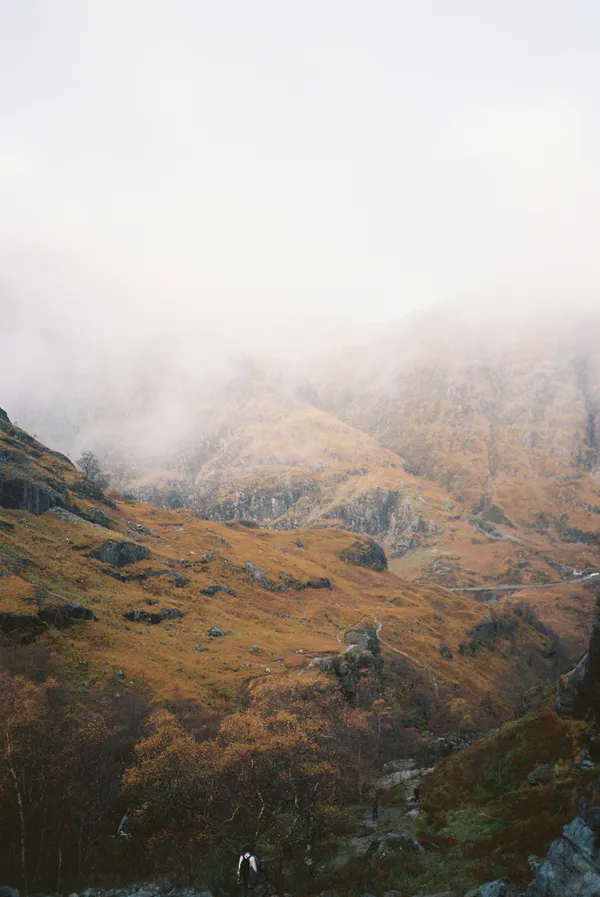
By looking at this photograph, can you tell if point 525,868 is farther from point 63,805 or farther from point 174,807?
point 63,805

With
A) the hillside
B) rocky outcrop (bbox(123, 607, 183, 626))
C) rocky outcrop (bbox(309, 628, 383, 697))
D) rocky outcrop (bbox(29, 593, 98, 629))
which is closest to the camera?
the hillside

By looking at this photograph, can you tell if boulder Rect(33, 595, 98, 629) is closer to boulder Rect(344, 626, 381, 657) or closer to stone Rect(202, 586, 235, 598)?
stone Rect(202, 586, 235, 598)

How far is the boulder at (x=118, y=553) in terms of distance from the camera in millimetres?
154125

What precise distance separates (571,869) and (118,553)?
14698 cm

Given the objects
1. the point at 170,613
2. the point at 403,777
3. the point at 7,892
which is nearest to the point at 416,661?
the point at 403,777

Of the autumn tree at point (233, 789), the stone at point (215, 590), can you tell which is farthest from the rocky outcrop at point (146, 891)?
the stone at point (215, 590)

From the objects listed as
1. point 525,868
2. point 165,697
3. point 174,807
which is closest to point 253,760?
point 174,807

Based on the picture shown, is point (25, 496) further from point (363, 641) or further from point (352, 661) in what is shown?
point (363, 641)

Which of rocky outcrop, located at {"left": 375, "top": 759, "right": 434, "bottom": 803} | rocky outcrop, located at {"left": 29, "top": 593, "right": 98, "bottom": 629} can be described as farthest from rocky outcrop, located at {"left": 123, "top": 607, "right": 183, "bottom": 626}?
rocky outcrop, located at {"left": 375, "top": 759, "right": 434, "bottom": 803}

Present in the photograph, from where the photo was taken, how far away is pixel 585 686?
6856 cm

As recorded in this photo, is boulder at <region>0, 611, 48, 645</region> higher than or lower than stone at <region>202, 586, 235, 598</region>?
higher

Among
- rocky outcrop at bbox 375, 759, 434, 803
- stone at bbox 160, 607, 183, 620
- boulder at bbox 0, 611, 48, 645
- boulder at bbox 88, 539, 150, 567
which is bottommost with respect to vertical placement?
rocky outcrop at bbox 375, 759, 434, 803

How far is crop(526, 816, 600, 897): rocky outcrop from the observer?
106 ft

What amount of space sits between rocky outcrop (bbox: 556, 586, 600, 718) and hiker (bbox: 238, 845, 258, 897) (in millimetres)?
46923
